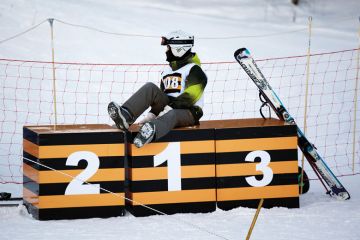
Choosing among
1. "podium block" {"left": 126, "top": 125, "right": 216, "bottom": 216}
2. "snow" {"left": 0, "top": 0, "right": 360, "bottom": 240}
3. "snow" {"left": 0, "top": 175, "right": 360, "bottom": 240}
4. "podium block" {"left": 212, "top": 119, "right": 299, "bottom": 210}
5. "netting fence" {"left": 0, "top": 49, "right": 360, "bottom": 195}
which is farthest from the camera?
"netting fence" {"left": 0, "top": 49, "right": 360, "bottom": 195}

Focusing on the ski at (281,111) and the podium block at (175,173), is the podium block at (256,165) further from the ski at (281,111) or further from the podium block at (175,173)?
the ski at (281,111)

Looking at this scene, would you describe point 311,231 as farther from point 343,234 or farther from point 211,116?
point 211,116

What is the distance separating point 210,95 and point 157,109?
6.29m

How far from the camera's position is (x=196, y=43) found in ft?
57.0

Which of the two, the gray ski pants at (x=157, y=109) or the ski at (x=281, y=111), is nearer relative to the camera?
the gray ski pants at (x=157, y=109)

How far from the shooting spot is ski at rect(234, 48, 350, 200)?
25.0 ft

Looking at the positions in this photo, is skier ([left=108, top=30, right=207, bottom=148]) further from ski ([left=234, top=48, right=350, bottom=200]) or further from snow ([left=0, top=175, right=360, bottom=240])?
snow ([left=0, top=175, right=360, bottom=240])

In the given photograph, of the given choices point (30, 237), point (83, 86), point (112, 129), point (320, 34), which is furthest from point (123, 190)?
point (320, 34)

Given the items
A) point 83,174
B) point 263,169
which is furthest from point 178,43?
point 83,174

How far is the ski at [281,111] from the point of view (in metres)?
7.61

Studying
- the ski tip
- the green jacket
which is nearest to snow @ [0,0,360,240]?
the green jacket

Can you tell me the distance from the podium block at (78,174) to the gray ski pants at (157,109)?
278 millimetres

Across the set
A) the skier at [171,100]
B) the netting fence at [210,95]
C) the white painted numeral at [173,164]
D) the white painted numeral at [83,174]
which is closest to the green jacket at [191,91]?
the skier at [171,100]

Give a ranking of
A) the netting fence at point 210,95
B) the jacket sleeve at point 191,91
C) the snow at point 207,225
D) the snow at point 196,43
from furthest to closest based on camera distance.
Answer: the netting fence at point 210,95 < the jacket sleeve at point 191,91 < the snow at point 196,43 < the snow at point 207,225
